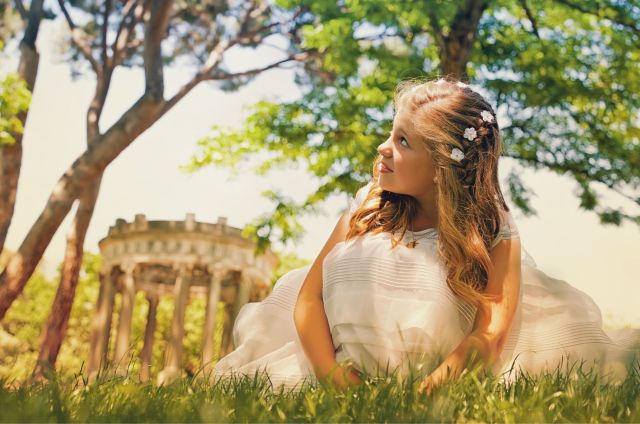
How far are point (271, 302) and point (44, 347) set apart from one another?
11972 mm

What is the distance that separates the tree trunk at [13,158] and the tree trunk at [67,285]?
64.2 inches

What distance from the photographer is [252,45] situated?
1698 cm

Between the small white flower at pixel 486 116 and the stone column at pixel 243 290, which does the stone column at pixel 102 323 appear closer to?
the stone column at pixel 243 290

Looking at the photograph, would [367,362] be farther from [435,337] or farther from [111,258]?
[111,258]

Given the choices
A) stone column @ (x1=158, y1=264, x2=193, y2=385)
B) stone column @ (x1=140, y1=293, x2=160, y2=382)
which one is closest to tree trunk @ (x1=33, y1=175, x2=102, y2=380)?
stone column @ (x1=158, y1=264, x2=193, y2=385)

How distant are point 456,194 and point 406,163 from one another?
0.25 meters

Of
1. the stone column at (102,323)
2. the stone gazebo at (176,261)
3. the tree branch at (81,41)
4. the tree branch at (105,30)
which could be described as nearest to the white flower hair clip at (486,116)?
the tree branch at (105,30)

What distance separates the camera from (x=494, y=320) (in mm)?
2850

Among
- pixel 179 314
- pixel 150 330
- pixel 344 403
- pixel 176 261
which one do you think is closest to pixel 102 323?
pixel 179 314

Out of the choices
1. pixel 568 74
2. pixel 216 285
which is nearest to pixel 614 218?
pixel 568 74

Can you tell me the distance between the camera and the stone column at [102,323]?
56.4 ft

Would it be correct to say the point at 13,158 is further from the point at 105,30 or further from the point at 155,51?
the point at 105,30

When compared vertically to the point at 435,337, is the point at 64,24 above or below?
above

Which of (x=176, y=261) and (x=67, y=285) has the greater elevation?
(x=176, y=261)
